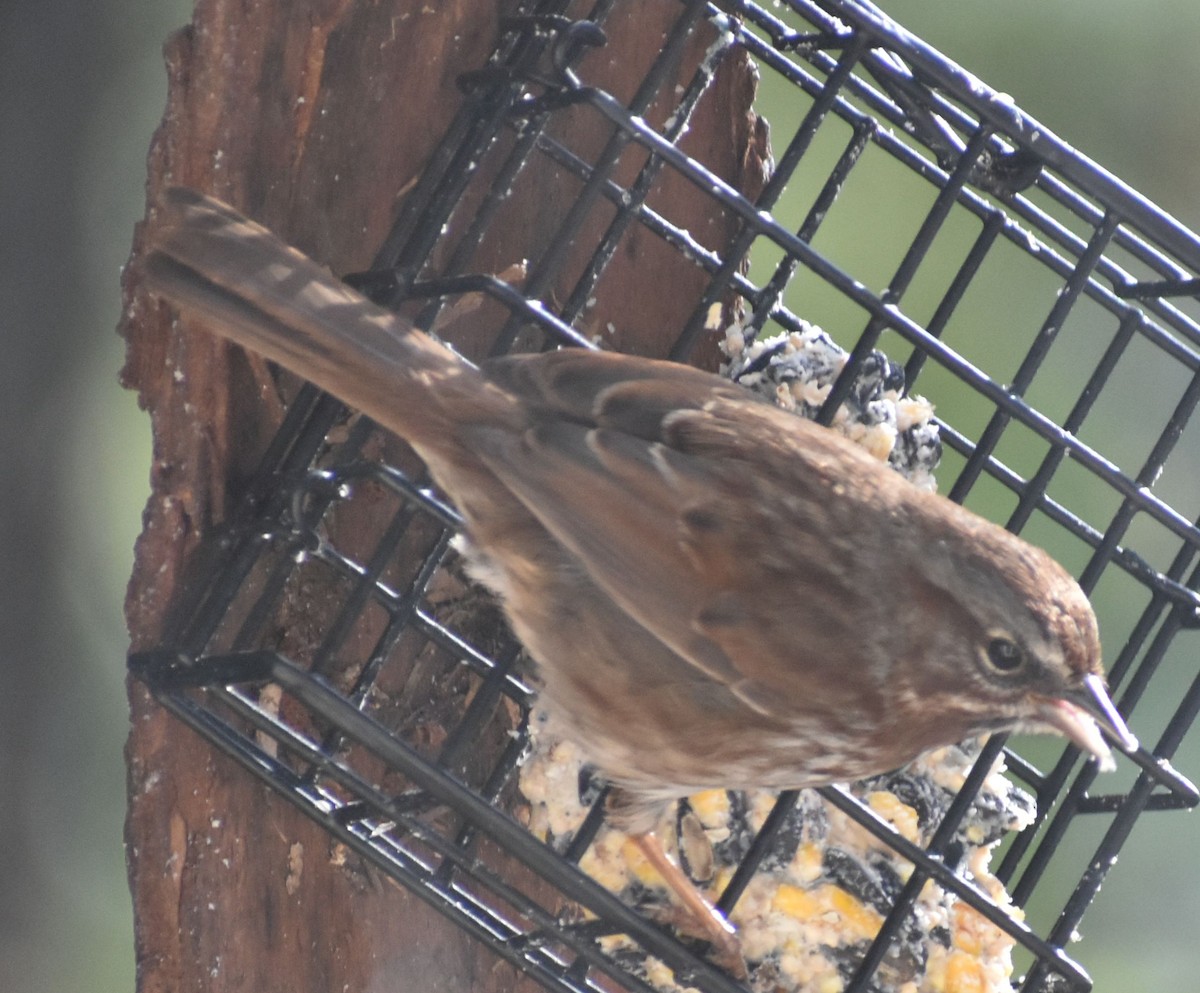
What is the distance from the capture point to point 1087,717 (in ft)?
9.41

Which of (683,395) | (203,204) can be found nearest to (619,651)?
(683,395)

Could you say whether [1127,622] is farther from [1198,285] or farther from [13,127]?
[13,127]

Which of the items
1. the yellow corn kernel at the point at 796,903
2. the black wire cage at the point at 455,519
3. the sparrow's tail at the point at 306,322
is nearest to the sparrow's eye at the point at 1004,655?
the black wire cage at the point at 455,519

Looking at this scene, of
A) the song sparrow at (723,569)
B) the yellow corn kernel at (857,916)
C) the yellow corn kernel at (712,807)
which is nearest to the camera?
the song sparrow at (723,569)

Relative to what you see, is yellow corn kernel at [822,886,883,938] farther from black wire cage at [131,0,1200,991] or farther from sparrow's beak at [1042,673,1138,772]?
sparrow's beak at [1042,673,1138,772]

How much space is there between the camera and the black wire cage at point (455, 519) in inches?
117

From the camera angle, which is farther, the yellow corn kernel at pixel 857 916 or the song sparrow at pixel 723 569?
the yellow corn kernel at pixel 857 916

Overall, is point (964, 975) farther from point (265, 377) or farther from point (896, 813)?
point (265, 377)

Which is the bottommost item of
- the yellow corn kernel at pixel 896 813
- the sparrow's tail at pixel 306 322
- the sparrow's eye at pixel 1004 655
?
the yellow corn kernel at pixel 896 813

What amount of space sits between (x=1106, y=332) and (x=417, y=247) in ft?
10.7

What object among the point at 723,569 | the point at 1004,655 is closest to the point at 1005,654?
the point at 1004,655

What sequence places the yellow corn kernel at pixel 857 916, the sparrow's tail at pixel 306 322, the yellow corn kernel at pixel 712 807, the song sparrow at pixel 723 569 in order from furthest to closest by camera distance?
the yellow corn kernel at pixel 712 807
the yellow corn kernel at pixel 857 916
the song sparrow at pixel 723 569
the sparrow's tail at pixel 306 322

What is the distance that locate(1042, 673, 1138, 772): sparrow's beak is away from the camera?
2.85m

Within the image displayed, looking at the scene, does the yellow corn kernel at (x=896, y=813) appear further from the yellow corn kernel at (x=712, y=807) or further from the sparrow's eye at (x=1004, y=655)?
the sparrow's eye at (x=1004, y=655)
